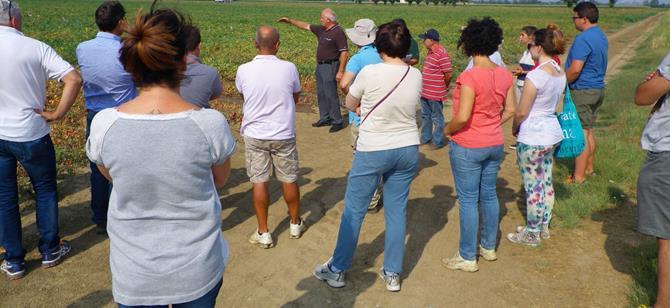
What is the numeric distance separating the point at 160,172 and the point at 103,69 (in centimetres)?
270

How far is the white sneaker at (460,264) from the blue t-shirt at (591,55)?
299cm

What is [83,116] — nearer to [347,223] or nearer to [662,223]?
[347,223]

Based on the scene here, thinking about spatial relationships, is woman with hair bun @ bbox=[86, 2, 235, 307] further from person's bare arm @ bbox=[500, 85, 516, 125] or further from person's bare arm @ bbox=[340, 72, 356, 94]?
person's bare arm @ bbox=[500, 85, 516, 125]

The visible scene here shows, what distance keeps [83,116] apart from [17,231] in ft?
16.9

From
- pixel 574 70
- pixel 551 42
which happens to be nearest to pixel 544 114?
pixel 551 42

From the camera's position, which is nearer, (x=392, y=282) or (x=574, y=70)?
(x=392, y=282)

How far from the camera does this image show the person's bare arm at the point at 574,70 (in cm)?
558

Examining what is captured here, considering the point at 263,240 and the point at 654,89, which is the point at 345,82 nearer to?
the point at 263,240

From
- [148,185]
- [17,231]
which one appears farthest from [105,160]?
[17,231]

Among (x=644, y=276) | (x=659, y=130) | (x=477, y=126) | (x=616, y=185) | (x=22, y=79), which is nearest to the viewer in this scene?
(x=659, y=130)

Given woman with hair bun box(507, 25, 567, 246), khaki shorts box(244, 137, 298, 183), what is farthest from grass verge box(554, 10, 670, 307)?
khaki shorts box(244, 137, 298, 183)

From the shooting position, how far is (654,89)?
9.68 ft

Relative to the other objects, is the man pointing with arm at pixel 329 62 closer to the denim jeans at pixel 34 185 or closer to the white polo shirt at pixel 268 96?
the white polo shirt at pixel 268 96

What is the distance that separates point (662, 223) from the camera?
3113 millimetres
